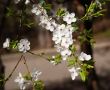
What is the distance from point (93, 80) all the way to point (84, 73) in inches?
102

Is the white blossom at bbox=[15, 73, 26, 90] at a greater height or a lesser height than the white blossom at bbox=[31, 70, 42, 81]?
lesser

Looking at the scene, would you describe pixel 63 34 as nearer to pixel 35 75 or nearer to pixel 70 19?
pixel 70 19

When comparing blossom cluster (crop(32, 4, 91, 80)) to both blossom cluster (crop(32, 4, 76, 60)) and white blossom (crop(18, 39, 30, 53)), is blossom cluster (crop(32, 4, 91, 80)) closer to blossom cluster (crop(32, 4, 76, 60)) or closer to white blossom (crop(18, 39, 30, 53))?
blossom cluster (crop(32, 4, 76, 60))

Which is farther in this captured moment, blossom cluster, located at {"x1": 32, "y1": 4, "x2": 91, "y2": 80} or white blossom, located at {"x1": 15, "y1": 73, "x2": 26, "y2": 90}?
white blossom, located at {"x1": 15, "y1": 73, "x2": 26, "y2": 90}

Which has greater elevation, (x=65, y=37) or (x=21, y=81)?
(x=65, y=37)

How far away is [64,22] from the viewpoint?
109 inches

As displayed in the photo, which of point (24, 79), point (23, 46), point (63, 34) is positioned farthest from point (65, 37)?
point (24, 79)

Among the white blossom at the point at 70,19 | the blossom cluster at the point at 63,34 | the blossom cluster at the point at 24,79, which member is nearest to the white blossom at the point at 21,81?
the blossom cluster at the point at 24,79

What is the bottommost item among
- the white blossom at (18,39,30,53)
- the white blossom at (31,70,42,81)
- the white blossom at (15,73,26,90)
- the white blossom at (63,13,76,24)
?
the white blossom at (15,73,26,90)

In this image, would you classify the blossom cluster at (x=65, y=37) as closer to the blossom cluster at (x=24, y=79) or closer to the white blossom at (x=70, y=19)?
the white blossom at (x=70, y=19)

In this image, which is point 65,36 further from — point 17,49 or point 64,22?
point 17,49

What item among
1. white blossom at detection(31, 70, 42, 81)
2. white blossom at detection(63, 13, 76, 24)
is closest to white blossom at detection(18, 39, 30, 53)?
white blossom at detection(31, 70, 42, 81)

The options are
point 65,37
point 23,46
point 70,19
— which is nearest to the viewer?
point 65,37

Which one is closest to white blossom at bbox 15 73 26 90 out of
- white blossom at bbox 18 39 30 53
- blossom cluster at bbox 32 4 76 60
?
white blossom at bbox 18 39 30 53
